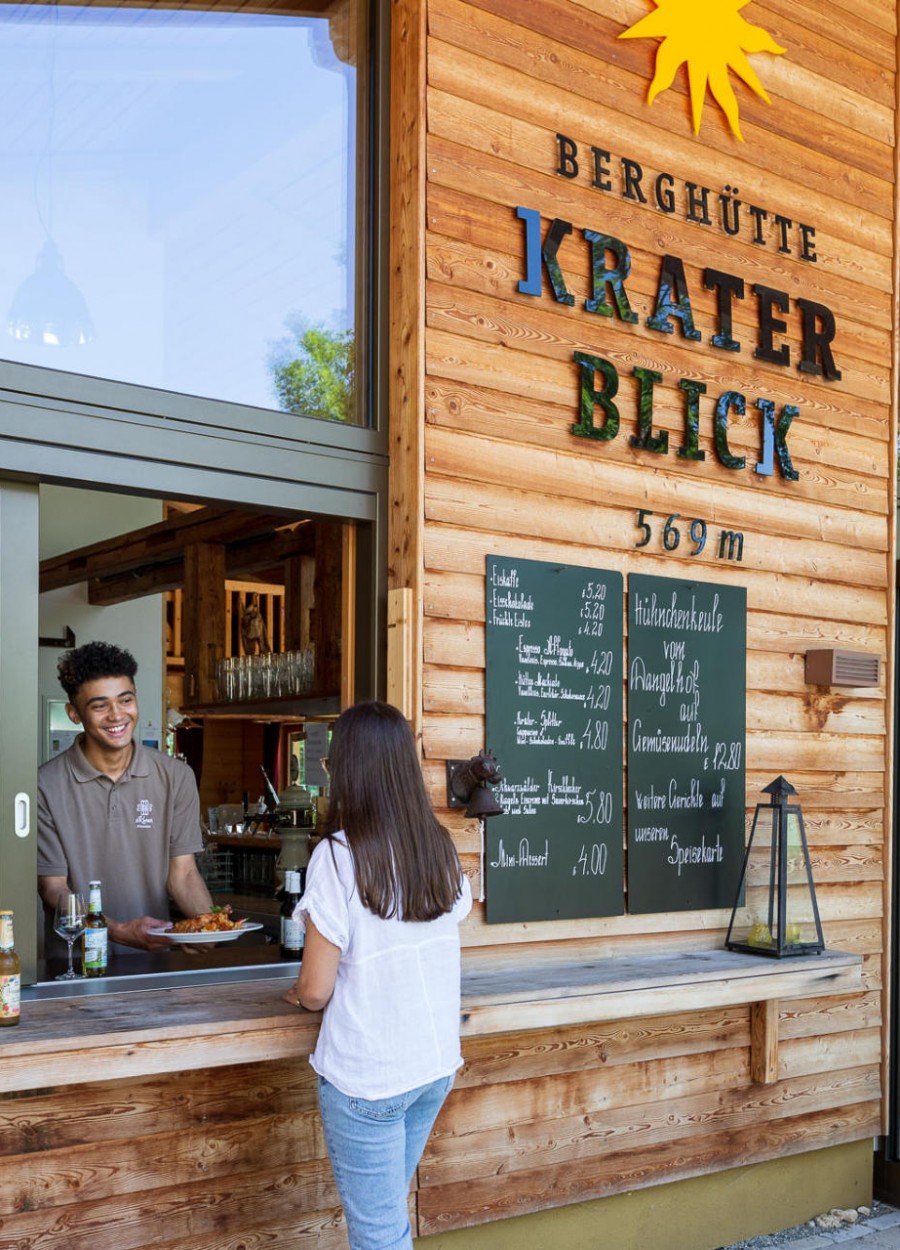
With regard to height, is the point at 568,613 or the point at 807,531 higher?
the point at 807,531

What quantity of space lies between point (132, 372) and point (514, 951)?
1879 millimetres

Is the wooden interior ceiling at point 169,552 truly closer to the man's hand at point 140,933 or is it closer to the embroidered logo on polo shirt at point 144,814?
the embroidered logo on polo shirt at point 144,814

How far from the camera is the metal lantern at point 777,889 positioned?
13.8 feet

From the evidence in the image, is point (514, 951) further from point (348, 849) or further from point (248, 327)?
point (248, 327)

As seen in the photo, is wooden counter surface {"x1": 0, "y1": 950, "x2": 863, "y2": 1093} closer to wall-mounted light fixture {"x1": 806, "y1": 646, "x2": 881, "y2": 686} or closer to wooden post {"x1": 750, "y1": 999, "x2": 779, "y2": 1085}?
wooden post {"x1": 750, "y1": 999, "x2": 779, "y2": 1085}

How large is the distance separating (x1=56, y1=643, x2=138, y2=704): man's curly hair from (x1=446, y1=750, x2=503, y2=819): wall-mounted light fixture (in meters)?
1.00

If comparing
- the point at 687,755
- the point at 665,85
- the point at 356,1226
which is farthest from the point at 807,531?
the point at 356,1226

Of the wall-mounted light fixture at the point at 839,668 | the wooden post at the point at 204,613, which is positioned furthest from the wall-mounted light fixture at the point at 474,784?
the wooden post at the point at 204,613

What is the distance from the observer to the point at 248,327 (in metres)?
3.65

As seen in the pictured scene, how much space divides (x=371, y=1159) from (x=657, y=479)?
7.61 ft

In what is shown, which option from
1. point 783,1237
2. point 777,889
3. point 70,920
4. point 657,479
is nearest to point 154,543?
point 657,479

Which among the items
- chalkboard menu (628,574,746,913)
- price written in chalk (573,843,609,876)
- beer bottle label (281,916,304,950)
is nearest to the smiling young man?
beer bottle label (281,916,304,950)

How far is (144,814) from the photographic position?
4.01 meters

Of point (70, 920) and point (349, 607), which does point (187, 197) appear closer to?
point (349, 607)
